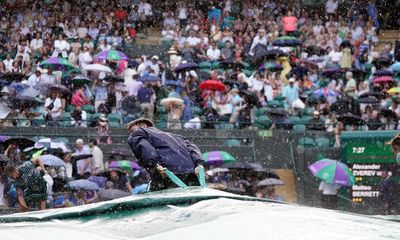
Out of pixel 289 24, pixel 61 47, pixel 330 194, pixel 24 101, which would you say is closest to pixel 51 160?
pixel 24 101

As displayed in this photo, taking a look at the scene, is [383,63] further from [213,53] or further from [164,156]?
[164,156]

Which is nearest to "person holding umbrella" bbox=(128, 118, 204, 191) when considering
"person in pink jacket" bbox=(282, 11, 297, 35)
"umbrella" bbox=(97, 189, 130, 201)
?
"umbrella" bbox=(97, 189, 130, 201)

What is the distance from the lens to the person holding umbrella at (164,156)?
26.6 feet

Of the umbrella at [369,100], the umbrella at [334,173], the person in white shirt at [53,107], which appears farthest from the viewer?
the umbrella at [369,100]

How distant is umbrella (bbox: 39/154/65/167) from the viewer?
16.6m

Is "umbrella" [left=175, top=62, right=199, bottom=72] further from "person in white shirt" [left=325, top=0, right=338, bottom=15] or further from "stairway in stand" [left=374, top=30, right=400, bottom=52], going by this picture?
"person in white shirt" [left=325, top=0, right=338, bottom=15]

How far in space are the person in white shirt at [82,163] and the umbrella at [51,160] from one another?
88 cm

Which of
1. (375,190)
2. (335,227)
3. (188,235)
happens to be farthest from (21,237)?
(375,190)

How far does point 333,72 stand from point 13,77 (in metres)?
7.47

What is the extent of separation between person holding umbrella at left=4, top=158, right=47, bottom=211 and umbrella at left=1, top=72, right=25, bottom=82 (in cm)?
861

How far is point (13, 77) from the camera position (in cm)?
2323

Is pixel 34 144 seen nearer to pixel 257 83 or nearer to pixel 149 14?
pixel 257 83

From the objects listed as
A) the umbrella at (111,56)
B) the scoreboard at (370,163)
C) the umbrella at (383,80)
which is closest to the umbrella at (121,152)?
the scoreboard at (370,163)

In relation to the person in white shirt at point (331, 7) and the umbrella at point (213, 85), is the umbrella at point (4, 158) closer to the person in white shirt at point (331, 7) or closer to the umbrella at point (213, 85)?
the umbrella at point (213, 85)
